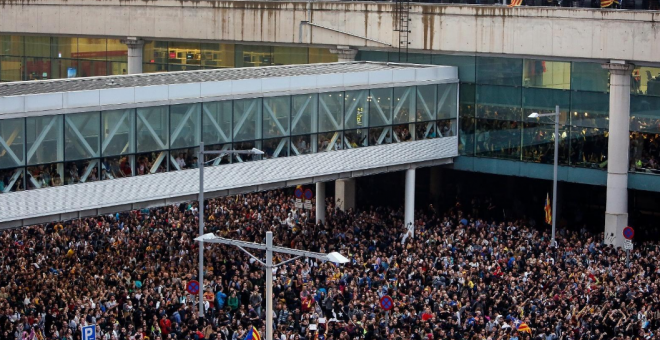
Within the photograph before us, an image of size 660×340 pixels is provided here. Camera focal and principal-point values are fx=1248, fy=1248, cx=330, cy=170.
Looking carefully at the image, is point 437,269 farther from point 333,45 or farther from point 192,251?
point 333,45

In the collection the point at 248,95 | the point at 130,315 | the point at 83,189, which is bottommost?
the point at 130,315

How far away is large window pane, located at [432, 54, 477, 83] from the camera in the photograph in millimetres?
54925

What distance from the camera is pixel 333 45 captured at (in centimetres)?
5956

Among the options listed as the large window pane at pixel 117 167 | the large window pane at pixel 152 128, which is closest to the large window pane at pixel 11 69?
the large window pane at pixel 152 128

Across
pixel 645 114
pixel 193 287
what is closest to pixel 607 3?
pixel 645 114

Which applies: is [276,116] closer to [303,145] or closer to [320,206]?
[303,145]

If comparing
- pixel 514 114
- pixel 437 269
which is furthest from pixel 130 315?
pixel 514 114

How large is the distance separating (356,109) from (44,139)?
15464 millimetres

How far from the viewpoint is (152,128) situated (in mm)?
41688

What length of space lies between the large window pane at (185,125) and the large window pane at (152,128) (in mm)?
325

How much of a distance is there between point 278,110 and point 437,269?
8815 millimetres

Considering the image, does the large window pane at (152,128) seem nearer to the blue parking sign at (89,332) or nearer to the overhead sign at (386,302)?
the overhead sign at (386,302)

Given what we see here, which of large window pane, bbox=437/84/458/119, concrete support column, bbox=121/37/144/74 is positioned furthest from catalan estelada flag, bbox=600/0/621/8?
concrete support column, bbox=121/37/144/74

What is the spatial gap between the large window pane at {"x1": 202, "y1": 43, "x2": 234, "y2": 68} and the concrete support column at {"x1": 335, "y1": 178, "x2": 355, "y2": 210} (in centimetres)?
977
